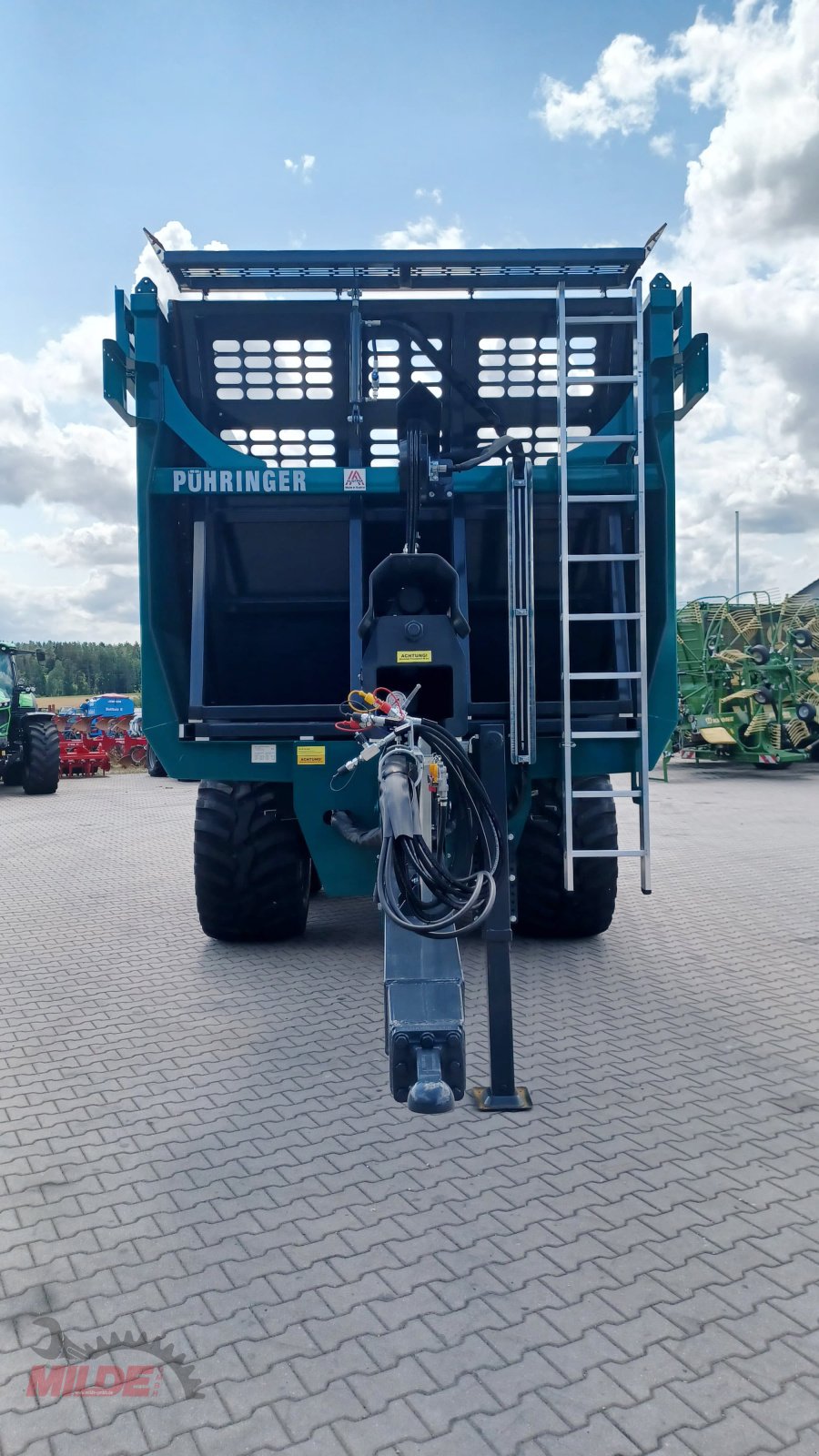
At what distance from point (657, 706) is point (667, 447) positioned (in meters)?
1.32

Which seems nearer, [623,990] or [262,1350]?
[262,1350]

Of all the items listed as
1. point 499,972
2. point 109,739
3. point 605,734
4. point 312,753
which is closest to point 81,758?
point 109,739

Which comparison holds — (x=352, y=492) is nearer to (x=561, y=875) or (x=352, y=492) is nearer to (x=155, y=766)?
(x=155, y=766)

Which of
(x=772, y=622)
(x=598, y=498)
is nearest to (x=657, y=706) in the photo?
(x=598, y=498)

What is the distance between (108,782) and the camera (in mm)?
18438

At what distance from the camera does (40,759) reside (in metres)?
15.8

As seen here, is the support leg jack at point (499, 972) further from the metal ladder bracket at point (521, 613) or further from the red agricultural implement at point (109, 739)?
→ the red agricultural implement at point (109, 739)

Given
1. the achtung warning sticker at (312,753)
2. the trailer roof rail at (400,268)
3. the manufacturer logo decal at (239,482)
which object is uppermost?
the trailer roof rail at (400,268)

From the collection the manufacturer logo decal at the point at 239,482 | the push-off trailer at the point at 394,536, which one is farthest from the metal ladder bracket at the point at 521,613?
the manufacturer logo decal at the point at 239,482

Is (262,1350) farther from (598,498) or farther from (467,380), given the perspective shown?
(467,380)

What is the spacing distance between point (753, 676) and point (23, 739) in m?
12.3

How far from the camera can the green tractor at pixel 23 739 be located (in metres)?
15.9

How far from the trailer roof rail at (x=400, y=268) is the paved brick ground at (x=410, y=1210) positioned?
12.2 feet

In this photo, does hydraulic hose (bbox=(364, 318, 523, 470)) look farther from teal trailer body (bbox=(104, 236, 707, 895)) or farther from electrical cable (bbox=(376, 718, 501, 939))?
electrical cable (bbox=(376, 718, 501, 939))
